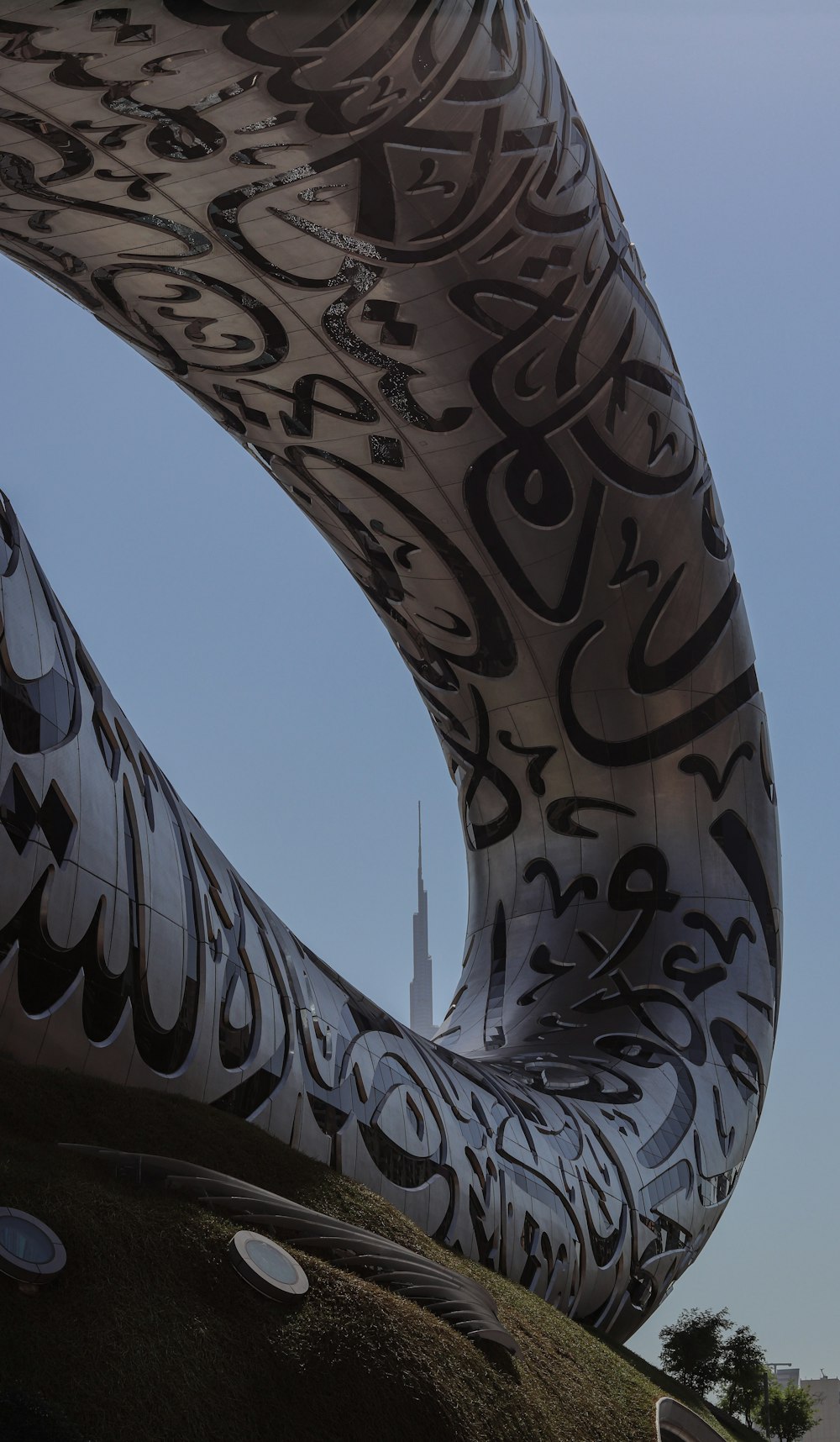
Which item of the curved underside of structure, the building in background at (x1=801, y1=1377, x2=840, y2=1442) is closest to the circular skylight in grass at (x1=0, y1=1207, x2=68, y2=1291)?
the curved underside of structure

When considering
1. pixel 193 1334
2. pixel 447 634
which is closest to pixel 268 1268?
pixel 193 1334

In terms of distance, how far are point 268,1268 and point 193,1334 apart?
62 cm

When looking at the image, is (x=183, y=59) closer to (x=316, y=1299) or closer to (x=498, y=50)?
(x=498, y=50)

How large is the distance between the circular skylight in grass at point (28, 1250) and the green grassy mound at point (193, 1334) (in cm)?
5

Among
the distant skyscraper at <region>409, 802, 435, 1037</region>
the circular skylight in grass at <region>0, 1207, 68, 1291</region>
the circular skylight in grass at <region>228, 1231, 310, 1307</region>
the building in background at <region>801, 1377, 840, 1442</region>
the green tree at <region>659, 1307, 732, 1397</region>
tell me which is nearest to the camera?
the circular skylight in grass at <region>0, 1207, 68, 1291</region>

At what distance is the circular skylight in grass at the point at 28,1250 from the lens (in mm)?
4898

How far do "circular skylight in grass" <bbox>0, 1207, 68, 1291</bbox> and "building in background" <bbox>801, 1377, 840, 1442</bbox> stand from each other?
136 ft

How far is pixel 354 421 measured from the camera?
1511 cm

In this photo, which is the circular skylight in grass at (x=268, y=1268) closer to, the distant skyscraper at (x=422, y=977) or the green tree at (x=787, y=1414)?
the green tree at (x=787, y=1414)

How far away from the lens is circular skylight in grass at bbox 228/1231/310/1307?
5637mm

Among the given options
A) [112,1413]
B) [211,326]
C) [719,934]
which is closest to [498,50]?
[211,326]

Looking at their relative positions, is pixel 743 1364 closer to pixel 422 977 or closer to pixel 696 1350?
pixel 696 1350

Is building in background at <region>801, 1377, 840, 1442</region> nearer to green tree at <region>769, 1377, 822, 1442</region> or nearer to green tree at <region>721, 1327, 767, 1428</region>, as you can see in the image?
green tree at <region>769, 1377, 822, 1442</region>

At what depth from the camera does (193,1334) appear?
5188 millimetres
